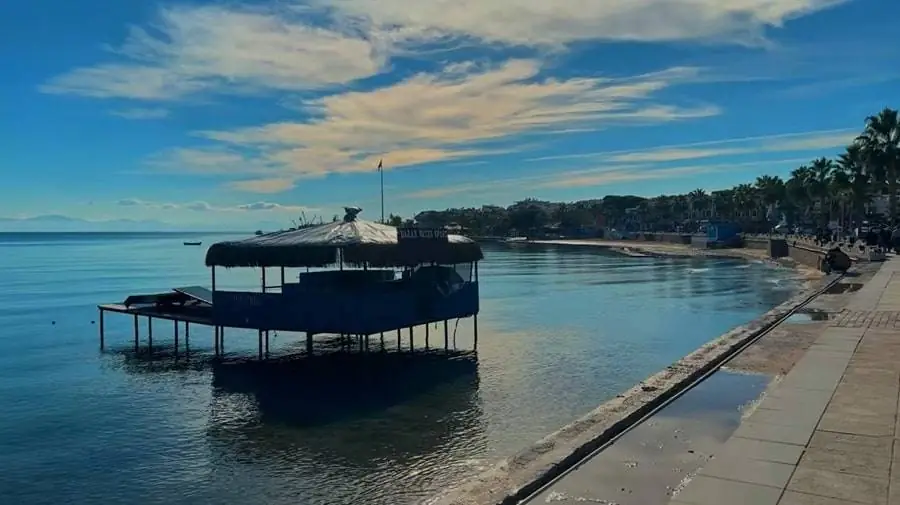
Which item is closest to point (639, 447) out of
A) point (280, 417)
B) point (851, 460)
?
point (851, 460)

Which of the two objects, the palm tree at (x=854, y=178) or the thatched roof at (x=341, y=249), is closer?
the thatched roof at (x=341, y=249)

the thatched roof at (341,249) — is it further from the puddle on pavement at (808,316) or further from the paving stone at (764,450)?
the paving stone at (764,450)

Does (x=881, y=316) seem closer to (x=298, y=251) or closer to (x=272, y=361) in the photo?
(x=298, y=251)

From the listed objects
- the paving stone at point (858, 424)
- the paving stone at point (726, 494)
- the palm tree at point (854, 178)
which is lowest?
the paving stone at point (726, 494)

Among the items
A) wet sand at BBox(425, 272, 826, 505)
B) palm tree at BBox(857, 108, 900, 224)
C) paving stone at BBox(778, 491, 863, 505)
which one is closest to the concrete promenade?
paving stone at BBox(778, 491, 863, 505)

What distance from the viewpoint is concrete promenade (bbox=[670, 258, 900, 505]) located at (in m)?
7.19

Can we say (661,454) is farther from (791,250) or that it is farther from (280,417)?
(791,250)

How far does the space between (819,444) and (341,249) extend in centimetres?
1573

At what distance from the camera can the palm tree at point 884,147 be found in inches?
2763

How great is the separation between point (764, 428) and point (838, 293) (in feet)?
78.5

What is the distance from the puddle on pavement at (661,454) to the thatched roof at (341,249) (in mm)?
11233

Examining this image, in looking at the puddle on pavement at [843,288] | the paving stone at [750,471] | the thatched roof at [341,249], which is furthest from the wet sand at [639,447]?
the puddle on pavement at [843,288]

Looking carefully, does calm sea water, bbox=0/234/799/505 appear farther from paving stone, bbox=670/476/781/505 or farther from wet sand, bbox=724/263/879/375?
paving stone, bbox=670/476/781/505

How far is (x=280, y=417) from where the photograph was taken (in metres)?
17.0
